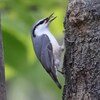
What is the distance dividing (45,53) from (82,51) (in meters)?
1.25

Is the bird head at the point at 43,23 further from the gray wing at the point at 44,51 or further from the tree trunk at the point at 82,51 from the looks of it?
the tree trunk at the point at 82,51

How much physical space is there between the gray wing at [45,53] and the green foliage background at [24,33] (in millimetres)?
69

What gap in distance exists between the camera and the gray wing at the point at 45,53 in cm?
455

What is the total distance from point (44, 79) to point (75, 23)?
46.2 inches

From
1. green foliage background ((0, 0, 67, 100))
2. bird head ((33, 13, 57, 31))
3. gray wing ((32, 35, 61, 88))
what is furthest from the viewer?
bird head ((33, 13, 57, 31))

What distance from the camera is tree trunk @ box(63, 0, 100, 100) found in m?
3.47

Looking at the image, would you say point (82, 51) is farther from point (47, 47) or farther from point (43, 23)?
point (43, 23)

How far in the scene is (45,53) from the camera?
479cm

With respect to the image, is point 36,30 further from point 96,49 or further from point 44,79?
point 96,49

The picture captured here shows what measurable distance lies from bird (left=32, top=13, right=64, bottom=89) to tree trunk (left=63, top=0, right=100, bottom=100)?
0.83m

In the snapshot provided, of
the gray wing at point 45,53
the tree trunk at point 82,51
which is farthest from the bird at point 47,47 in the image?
the tree trunk at point 82,51

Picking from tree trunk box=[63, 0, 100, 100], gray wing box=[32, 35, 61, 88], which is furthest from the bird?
tree trunk box=[63, 0, 100, 100]

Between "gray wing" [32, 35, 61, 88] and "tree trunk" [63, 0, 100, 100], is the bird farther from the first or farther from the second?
"tree trunk" [63, 0, 100, 100]

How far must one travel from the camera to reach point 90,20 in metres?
3.60
